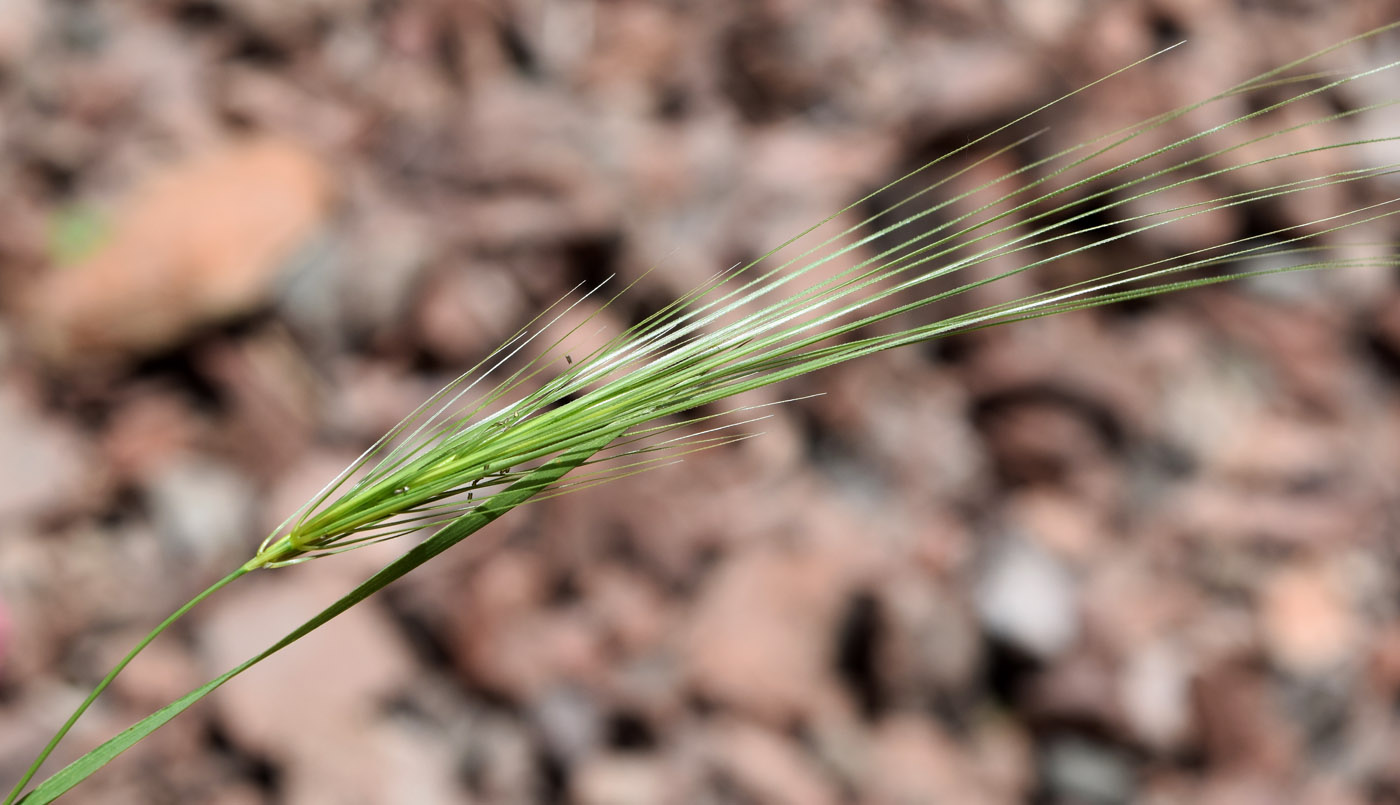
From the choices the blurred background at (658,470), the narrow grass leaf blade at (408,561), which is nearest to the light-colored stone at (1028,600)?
the blurred background at (658,470)

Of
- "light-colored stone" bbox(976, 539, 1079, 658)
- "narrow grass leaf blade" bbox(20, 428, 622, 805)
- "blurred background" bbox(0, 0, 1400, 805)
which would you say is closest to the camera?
"narrow grass leaf blade" bbox(20, 428, 622, 805)

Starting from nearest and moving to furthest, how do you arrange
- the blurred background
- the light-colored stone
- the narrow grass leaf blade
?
the narrow grass leaf blade
the blurred background
the light-colored stone

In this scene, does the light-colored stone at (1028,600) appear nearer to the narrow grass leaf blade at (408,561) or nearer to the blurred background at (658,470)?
the blurred background at (658,470)

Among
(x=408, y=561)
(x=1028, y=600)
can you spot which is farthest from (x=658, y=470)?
(x=408, y=561)

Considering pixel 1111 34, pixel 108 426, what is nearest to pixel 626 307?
pixel 108 426

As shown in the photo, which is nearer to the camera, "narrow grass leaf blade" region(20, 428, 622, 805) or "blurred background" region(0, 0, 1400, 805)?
"narrow grass leaf blade" region(20, 428, 622, 805)

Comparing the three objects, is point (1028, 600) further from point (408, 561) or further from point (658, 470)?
point (408, 561)

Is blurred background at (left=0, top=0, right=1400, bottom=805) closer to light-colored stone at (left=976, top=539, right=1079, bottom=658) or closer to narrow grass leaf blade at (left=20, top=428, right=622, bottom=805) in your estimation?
light-colored stone at (left=976, top=539, right=1079, bottom=658)

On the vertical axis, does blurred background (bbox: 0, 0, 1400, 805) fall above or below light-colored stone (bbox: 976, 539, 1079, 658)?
above

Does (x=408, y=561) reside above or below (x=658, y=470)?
below

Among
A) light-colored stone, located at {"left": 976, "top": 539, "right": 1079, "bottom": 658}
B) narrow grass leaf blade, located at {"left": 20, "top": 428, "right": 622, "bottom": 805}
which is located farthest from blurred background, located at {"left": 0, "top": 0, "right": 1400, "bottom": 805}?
narrow grass leaf blade, located at {"left": 20, "top": 428, "right": 622, "bottom": 805}

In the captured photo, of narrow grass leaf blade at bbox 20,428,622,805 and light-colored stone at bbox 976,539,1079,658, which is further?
light-colored stone at bbox 976,539,1079,658
